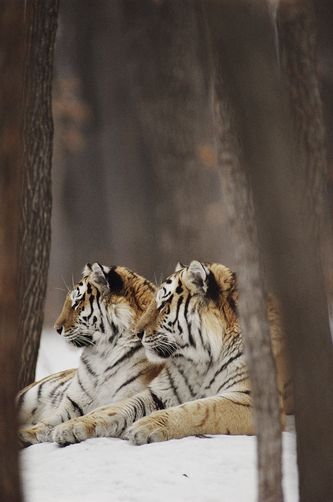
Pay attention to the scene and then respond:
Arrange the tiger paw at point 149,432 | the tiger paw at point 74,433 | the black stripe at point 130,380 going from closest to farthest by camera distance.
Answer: the tiger paw at point 149,432 → the tiger paw at point 74,433 → the black stripe at point 130,380

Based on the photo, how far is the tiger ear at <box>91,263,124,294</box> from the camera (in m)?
3.83

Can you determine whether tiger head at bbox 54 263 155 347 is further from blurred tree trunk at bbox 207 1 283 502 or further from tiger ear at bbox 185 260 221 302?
blurred tree trunk at bbox 207 1 283 502

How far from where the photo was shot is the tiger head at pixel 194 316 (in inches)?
143

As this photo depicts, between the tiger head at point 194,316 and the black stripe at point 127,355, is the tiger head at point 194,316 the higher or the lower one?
the higher one

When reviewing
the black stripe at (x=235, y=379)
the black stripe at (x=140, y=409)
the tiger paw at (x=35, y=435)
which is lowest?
the tiger paw at (x=35, y=435)

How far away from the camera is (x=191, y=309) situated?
364cm

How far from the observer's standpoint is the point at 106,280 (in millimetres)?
3836

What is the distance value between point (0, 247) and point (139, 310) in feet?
5.92

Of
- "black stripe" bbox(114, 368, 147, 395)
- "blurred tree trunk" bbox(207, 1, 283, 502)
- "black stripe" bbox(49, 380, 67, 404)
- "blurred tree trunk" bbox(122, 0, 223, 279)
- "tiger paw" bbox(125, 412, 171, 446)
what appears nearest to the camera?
"blurred tree trunk" bbox(207, 1, 283, 502)

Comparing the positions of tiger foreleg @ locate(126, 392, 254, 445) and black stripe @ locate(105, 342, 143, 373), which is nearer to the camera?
tiger foreleg @ locate(126, 392, 254, 445)

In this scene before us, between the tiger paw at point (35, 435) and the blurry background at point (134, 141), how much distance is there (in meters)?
2.73

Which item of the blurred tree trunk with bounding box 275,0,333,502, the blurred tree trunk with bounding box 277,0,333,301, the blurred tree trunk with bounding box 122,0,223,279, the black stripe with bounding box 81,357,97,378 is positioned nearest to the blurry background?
the blurred tree trunk with bounding box 122,0,223,279

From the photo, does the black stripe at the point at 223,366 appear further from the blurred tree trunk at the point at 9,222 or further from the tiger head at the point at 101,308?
the blurred tree trunk at the point at 9,222

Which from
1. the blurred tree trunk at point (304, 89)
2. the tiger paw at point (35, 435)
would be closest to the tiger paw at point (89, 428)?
the tiger paw at point (35, 435)
